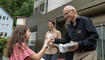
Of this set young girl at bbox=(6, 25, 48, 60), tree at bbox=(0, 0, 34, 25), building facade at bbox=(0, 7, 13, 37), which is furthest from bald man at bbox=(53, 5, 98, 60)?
building facade at bbox=(0, 7, 13, 37)

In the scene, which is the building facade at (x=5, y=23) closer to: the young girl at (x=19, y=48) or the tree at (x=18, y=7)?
the tree at (x=18, y=7)

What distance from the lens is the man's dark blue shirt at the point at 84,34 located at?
115 inches

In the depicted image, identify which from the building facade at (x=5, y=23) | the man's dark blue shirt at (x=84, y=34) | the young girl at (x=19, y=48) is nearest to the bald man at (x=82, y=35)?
the man's dark blue shirt at (x=84, y=34)

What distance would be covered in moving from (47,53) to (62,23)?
16.1 ft

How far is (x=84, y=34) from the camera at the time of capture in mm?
3064

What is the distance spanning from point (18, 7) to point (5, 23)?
9171mm

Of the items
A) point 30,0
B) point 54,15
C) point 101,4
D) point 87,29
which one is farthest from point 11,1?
point 87,29

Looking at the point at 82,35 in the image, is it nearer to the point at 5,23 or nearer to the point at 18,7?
the point at 18,7

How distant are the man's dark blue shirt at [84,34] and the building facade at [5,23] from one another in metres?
54.8

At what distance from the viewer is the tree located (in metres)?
49.6

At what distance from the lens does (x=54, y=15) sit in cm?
1026

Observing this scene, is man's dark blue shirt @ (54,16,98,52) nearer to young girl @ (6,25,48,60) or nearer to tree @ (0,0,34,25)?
young girl @ (6,25,48,60)

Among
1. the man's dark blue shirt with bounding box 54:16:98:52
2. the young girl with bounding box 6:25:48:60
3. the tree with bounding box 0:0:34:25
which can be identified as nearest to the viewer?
the man's dark blue shirt with bounding box 54:16:98:52

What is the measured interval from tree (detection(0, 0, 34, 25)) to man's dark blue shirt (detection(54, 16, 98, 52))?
1831 inches
